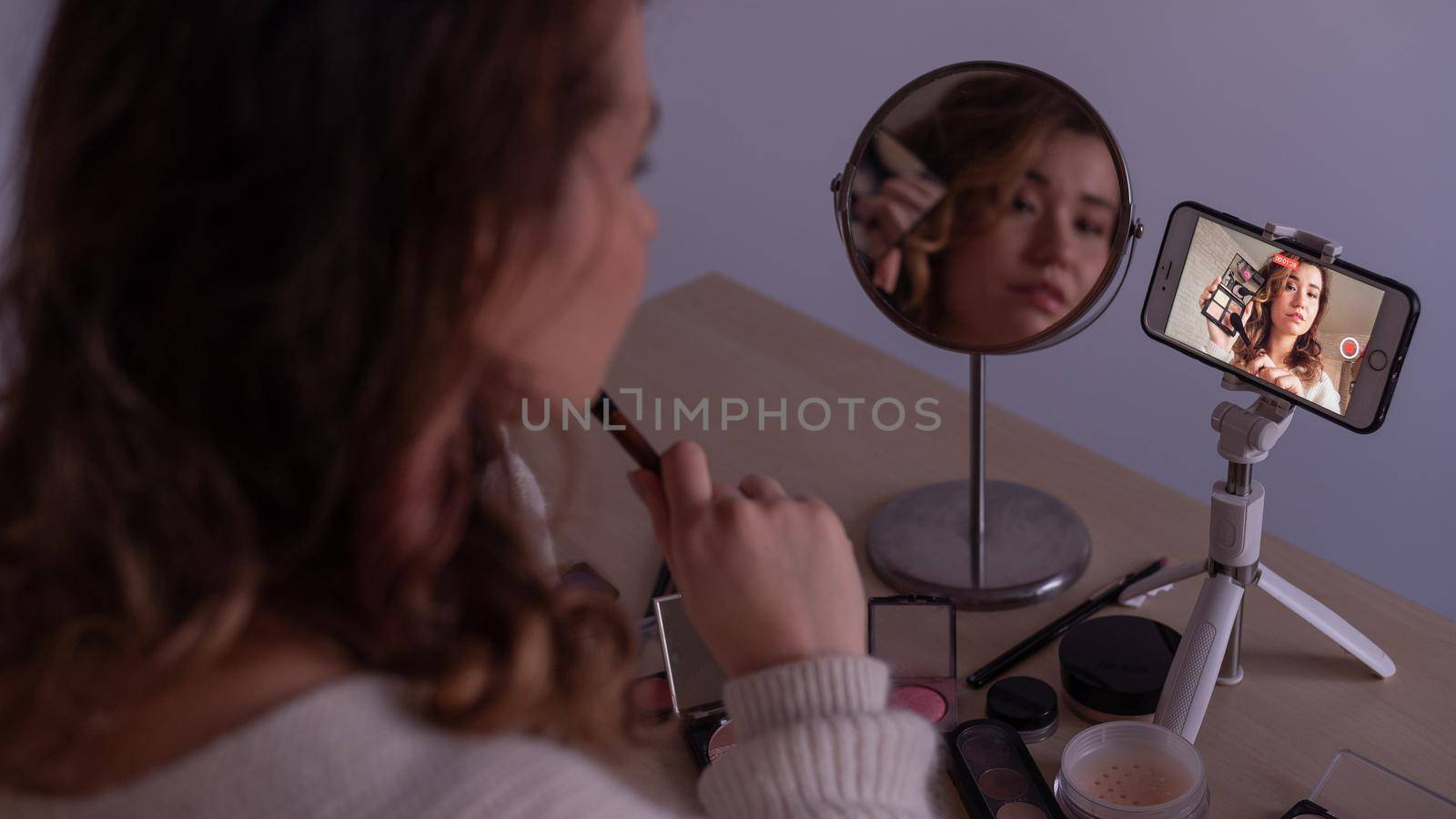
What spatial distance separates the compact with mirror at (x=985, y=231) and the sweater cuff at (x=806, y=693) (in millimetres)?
270

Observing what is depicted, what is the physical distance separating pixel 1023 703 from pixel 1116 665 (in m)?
0.06

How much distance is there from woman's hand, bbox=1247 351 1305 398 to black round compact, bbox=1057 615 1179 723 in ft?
0.58

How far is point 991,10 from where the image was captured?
1.59 m

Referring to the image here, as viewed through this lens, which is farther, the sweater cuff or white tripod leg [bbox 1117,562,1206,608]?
white tripod leg [bbox 1117,562,1206,608]

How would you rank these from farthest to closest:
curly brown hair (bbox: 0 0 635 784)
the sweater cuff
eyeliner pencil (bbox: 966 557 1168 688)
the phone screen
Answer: eyeliner pencil (bbox: 966 557 1168 688) → the phone screen → the sweater cuff → curly brown hair (bbox: 0 0 635 784)

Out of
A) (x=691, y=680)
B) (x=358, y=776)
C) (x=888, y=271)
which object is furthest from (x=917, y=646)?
(x=358, y=776)

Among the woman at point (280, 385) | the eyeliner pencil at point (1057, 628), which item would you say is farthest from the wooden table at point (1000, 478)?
the woman at point (280, 385)

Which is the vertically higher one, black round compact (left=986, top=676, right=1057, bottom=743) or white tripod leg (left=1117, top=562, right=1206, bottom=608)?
white tripod leg (left=1117, top=562, right=1206, bottom=608)

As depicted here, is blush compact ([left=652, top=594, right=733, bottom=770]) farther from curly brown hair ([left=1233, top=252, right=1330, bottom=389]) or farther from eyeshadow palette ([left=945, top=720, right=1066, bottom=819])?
curly brown hair ([left=1233, top=252, right=1330, bottom=389])

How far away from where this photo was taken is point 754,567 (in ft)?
1.96

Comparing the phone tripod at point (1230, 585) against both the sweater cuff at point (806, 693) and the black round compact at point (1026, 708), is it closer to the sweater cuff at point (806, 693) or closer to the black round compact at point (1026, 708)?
the black round compact at point (1026, 708)

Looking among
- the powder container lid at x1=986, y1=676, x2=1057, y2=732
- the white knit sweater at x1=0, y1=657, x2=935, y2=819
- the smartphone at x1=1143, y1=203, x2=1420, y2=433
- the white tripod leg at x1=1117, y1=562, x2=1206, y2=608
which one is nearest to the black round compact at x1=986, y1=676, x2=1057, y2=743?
the powder container lid at x1=986, y1=676, x2=1057, y2=732

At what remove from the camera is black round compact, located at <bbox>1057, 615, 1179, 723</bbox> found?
713 mm

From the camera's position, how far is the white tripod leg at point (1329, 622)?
0.72 metres
